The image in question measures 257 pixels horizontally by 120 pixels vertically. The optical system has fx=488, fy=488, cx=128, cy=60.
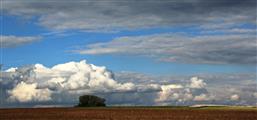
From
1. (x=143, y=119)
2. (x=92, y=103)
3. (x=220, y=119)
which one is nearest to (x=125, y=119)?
(x=143, y=119)

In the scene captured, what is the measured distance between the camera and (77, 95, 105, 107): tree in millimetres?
165250

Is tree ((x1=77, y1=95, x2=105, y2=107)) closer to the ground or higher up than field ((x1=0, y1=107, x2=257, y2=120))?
higher up

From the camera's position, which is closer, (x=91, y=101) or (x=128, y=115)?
(x=128, y=115)

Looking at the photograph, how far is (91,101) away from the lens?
165 m

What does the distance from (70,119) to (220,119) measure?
2242 centimetres

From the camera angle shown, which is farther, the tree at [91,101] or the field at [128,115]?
the tree at [91,101]

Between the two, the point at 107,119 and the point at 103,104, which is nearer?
the point at 107,119

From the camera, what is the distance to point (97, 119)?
71375mm

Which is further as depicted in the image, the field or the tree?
the tree

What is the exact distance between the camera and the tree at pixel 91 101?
542 feet

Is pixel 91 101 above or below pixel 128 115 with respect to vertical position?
above

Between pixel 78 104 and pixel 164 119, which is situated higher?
pixel 78 104

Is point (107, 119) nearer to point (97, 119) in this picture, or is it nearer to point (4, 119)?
point (97, 119)

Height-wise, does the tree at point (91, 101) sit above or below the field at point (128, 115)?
above
